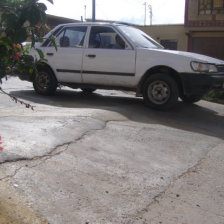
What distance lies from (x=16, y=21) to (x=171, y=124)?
4.39m

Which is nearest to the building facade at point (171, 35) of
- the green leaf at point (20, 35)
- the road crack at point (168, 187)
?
the road crack at point (168, 187)

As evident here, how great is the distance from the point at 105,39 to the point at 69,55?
0.88 metres

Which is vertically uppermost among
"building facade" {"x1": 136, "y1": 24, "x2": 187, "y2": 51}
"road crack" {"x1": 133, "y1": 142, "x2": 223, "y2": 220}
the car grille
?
"building facade" {"x1": 136, "y1": 24, "x2": 187, "y2": 51}

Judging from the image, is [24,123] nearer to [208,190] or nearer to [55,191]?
[55,191]

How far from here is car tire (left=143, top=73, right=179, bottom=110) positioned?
6938 millimetres

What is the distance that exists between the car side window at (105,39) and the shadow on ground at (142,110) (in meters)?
1.24

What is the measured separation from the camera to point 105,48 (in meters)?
7.75

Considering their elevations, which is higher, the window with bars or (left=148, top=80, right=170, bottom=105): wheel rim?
the window with bars

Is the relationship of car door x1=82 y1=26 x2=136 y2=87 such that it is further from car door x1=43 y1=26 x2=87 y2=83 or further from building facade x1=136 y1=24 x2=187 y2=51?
building facade x1=136 y1=24 x2=187 y2=51

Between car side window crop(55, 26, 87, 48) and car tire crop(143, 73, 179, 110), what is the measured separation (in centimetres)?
197

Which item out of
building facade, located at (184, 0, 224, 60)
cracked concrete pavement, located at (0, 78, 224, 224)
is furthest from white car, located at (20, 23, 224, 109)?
building facade, located at (184, 0, 224, 60)

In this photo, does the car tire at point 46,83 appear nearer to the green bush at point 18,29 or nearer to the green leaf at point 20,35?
the green bush at point 18,29

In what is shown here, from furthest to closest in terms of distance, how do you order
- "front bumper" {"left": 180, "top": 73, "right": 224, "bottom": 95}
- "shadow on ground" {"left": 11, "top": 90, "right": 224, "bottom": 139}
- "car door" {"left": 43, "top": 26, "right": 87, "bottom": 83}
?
"car door" {"left": 43, "top": 26, "right": 87, "bottom": 83}
"front bumper" {"left": 180, "top": 73, "right": 224, "bottom": 95}
"shadow on ground" {"left": 11, "top": 90, "right": 224, "bottom": 139}

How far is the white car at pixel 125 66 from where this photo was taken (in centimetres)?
683
